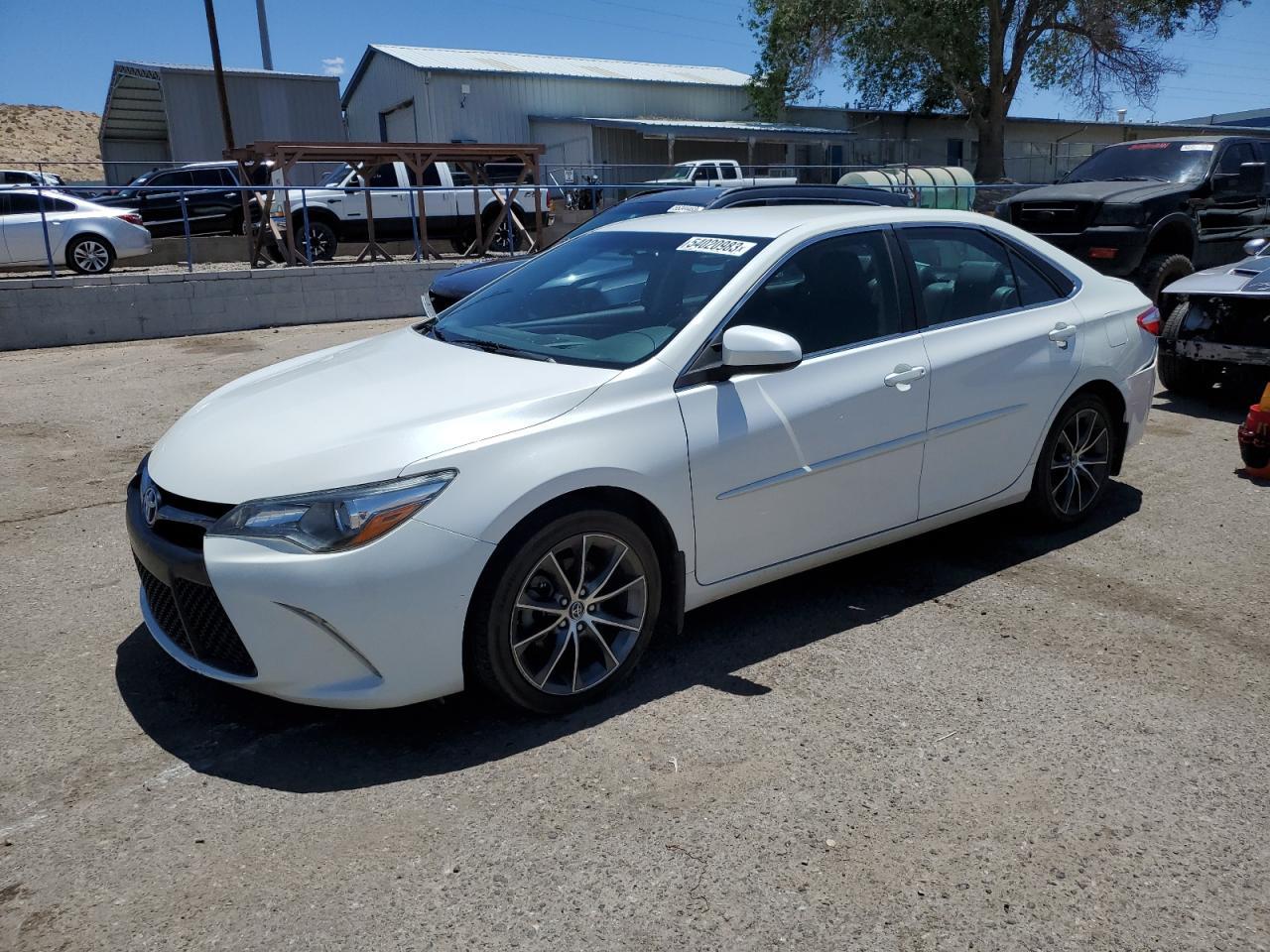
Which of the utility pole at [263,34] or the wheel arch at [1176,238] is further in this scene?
the utility pole at [263,34]

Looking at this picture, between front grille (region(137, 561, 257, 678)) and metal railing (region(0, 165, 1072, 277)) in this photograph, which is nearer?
front grille (region(137, 561, 257, 678))

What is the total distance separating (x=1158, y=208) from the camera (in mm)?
9945

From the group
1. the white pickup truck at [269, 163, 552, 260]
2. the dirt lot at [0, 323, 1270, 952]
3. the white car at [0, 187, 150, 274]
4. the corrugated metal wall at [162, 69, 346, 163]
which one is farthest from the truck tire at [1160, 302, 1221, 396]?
the corrugated metal wall at [162, 69, 346, 163]

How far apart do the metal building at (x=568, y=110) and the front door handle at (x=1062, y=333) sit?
1148 inches

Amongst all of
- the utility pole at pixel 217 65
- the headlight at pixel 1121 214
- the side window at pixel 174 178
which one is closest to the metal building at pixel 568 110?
the utility pole at pixel 217 65

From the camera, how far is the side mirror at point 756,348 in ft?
11.4

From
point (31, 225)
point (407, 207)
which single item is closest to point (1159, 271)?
point (407, 207)

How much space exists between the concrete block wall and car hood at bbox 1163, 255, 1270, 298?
10.8m

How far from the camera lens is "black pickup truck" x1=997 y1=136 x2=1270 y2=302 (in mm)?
9945

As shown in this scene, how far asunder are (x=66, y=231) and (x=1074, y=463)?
15.3 metres

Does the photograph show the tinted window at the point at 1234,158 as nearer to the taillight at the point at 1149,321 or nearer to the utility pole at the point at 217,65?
the taillight at the point at 1149,321

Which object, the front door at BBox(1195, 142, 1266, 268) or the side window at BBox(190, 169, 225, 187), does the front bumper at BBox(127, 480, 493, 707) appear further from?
the side window at BBox(190, 169, 225, 187)

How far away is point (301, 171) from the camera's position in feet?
113

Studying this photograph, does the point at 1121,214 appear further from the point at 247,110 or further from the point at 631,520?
the point at 247,110
